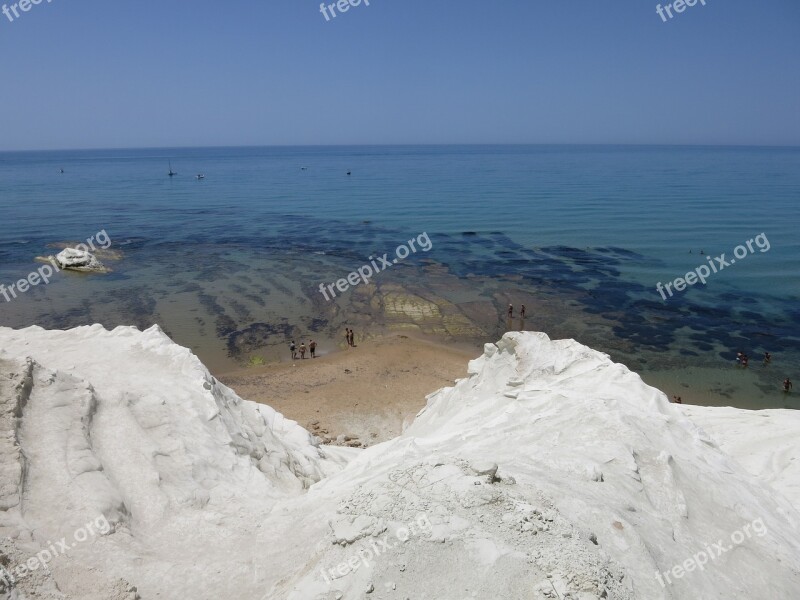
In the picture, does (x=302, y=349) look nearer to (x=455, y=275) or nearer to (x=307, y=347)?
(x=307, y=347)

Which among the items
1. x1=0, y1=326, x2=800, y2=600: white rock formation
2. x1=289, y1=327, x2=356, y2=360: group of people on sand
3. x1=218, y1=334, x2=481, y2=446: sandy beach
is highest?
x1=0, y1=326, x2=800, y2=600: white rock formation

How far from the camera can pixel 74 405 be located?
7.82m

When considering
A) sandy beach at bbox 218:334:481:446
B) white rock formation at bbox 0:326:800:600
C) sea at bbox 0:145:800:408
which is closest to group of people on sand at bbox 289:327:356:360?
sandy beach at bbox 218:334:481:446

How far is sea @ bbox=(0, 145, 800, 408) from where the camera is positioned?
25328 millimetres

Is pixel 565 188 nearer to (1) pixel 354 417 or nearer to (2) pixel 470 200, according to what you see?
(2) pixel 470 200

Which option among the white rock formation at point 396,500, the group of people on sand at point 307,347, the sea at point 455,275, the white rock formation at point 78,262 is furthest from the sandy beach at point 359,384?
the white rock formation at point 78,262

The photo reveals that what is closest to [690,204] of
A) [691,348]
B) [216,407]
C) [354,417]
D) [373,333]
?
[691,348]

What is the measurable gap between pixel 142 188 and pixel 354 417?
85775mm

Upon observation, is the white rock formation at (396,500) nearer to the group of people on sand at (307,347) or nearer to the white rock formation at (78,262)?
the group of people on sand at (307,347)

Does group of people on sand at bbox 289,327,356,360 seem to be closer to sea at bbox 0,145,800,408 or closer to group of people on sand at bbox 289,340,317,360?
group of people on sand at bbox 289,340,317,360

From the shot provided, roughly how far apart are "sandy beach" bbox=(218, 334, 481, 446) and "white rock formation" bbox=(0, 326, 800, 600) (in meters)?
7.12

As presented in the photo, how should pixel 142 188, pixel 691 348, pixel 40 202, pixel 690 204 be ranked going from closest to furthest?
pixel 691 348
pixel 690 204
pixel 40 202
pixel 142 188

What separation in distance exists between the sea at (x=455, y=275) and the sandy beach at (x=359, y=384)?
1820 millimetres

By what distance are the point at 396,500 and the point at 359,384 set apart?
14.8 metres
